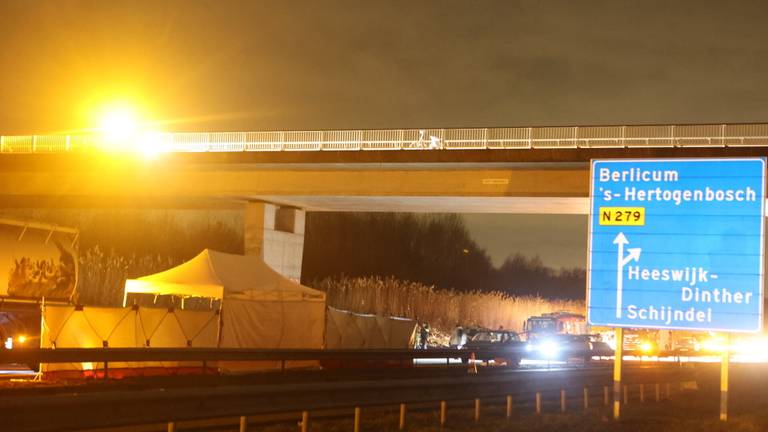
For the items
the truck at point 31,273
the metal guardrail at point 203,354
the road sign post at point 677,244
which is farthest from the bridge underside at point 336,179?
the road sign post at point 677,244

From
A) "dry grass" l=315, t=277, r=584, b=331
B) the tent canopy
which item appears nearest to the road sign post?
the tent canopy

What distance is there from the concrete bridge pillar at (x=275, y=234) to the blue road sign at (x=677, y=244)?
3395 cm

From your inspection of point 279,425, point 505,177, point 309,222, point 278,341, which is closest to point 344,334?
point 278,341

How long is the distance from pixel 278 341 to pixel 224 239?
8596 centimetres

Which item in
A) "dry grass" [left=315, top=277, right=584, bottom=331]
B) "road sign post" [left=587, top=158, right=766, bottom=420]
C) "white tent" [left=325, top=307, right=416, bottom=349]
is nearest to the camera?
"road sign post" [left=587, top=158, right=766, bottom=420]

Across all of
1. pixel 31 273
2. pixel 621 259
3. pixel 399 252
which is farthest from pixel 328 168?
pixel 399 252

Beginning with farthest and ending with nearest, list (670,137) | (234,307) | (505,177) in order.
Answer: (505,177)
(670,137)
(234,307)

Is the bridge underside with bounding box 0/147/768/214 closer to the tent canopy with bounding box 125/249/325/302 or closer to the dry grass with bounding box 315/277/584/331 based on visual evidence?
the dry grass with bounding box 315/277/584/331

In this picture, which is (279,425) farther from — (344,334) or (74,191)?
(74,191)

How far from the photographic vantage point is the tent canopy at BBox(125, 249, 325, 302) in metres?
28.0

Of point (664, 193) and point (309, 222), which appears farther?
point (309, 222)

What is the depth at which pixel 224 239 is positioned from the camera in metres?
114

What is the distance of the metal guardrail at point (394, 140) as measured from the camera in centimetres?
4156

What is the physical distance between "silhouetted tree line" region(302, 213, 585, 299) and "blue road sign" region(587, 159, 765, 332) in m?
80.2
